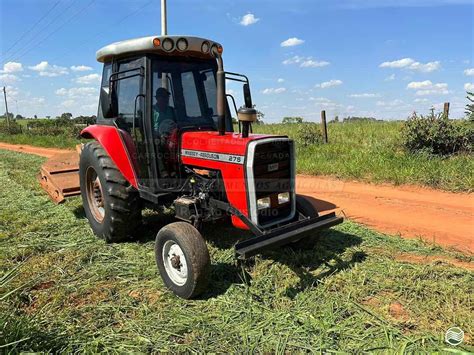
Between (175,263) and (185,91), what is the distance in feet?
6.43

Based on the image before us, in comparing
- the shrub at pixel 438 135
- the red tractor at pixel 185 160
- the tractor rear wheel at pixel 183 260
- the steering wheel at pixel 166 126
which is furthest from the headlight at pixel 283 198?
the shrub at pixel 438 135

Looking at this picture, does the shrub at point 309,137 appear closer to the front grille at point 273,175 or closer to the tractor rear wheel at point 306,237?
the tractor rear wheel at point 306,237

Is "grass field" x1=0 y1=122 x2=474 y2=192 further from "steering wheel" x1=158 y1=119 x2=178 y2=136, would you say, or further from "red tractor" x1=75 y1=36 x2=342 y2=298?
"steering wheel" x1=158 y1=119 x2=178 y2=136

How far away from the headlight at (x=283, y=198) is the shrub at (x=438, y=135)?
623 cm

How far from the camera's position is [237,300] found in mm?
3334

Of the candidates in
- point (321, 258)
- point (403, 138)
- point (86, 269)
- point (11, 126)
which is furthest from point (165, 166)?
point (11, 126)

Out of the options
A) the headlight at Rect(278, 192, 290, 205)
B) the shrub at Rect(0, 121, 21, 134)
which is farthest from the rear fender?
the shrub at Rect(0, 121, 21, 134)

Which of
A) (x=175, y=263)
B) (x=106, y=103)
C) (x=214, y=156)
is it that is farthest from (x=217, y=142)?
(x=106, y=103)

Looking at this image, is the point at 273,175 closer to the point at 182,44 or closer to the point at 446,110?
the point at 182,44

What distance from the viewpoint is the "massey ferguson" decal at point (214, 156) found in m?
3.64

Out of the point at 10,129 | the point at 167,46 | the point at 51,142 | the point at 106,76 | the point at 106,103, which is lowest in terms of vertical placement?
the point at 51,142

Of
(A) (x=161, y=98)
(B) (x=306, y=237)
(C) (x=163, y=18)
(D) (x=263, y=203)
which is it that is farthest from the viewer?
(C) (x=163, y=18)

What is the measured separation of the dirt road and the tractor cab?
8.62 ft

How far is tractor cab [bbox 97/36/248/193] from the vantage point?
4.16 m
